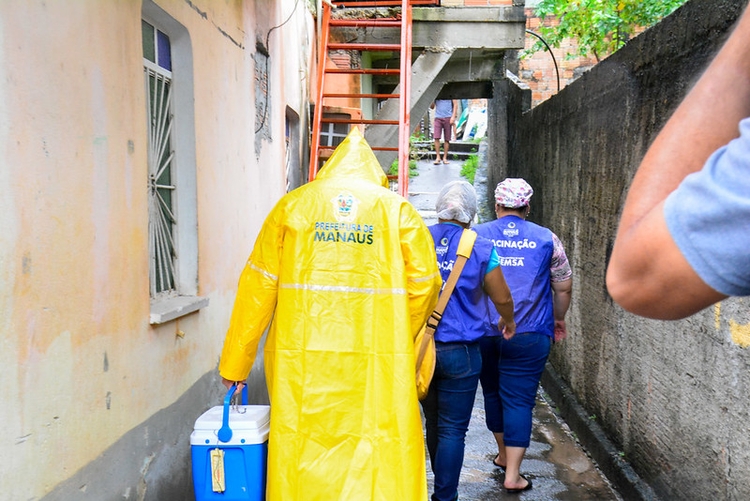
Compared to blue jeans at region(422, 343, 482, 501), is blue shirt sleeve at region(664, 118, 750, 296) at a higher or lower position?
higher

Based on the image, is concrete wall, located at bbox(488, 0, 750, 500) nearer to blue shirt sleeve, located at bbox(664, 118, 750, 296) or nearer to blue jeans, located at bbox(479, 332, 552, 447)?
blue jeans, located at bbox(479, 332, 552, 447)

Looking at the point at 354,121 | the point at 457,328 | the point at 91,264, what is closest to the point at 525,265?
the point at 457,328

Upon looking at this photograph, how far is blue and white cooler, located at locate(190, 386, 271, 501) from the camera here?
10.4 ft

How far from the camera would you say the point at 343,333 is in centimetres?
340

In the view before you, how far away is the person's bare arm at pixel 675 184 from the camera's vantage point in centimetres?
82

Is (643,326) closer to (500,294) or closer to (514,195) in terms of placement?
(500,294)

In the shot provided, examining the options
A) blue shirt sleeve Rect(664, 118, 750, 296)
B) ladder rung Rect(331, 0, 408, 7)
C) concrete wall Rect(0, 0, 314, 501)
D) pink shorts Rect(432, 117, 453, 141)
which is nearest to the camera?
blue shirt sleeve Rect(664, 118, 750, 296)

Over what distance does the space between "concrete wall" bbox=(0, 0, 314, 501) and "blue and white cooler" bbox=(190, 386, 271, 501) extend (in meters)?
0.30

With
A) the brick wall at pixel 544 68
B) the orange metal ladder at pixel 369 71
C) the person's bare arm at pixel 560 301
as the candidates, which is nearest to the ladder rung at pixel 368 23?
the orange metal ladder at pixel 369 71

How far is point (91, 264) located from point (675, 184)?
2414mm

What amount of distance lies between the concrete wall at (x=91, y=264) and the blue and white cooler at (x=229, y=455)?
0.98ft

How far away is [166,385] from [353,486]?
105 cm

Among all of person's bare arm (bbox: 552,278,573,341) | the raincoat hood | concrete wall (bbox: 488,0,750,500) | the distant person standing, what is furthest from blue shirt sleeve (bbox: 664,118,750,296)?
the distant person standing

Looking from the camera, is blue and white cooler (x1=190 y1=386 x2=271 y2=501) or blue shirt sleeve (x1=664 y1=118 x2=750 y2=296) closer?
blue shirt sleeve (x1=664 y1=118 x2=750 y2=296)
